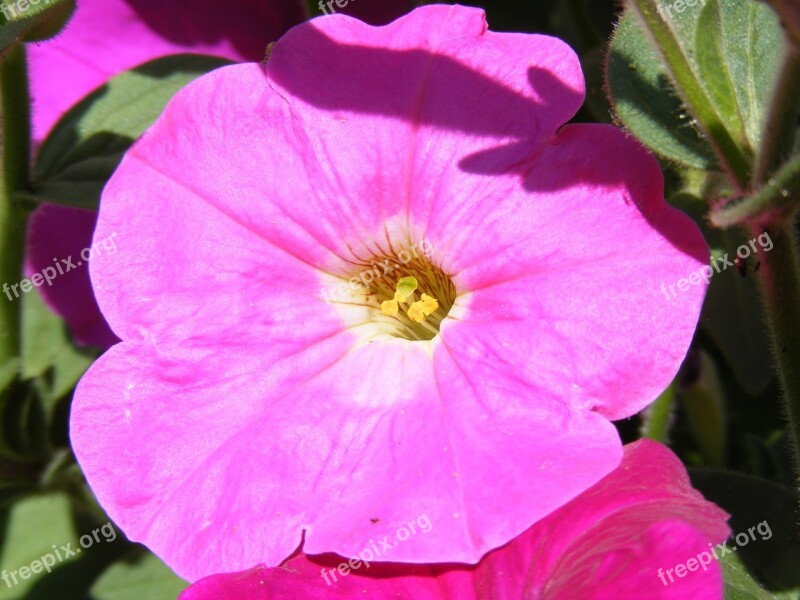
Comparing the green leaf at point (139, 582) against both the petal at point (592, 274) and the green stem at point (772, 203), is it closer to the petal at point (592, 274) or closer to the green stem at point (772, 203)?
the petal at point (592, 274)

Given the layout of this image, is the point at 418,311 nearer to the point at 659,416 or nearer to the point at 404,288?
the point at 404,288

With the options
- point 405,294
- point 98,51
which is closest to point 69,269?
point 98,51

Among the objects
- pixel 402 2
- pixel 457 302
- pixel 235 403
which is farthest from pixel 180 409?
pixel 402 2

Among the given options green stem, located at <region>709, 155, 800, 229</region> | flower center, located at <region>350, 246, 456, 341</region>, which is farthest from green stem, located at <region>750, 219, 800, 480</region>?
flower center, located at <region>350, 246, 456, 341</region>

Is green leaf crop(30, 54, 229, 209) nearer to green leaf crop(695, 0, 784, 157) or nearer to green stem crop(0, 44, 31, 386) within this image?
green stem crop(0, 44, 31, 386)

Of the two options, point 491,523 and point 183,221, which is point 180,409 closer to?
point 183,221

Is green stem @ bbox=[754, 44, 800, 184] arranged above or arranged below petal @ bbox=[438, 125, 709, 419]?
above
